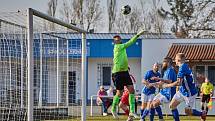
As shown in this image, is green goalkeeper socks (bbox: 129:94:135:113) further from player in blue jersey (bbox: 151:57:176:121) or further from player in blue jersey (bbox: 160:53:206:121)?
player in blue jersey (bbox: 160:53:206:121)

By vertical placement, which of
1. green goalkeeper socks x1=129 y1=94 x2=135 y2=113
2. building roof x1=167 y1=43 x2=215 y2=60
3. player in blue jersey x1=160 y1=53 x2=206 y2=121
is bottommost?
green goalkeeper socks x1=129 y1=94 x2=135 y2=113

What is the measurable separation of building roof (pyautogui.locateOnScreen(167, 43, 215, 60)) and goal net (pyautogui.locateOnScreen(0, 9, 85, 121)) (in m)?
22.5

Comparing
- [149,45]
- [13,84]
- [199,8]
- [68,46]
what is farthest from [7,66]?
[199,8]

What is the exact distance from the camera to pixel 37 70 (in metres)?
21.5

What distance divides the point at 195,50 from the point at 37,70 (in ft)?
91.1

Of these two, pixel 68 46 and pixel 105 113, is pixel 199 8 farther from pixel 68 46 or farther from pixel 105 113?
pixel 68 46

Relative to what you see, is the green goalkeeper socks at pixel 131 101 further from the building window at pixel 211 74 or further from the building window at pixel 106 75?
the building window at pixel 106 75

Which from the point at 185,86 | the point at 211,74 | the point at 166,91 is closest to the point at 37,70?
the point at 166,91

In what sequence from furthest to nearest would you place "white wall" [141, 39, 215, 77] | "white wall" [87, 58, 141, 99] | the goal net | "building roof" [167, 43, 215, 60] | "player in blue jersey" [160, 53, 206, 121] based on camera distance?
"white wall" [87, 58, 141, 99] → "white wall" [141, 39, 215, 77] → "building roof" [167, 43, 215, 60] → "player in blue jersey" [160, 53, 206, 121] → the goal net

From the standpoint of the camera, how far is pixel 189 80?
1741cm

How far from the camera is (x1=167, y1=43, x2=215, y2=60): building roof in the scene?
47.4 meters

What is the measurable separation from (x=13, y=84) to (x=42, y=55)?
4.78 m

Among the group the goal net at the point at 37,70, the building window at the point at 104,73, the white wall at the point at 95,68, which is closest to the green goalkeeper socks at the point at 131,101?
the goal net at the point at 37,70

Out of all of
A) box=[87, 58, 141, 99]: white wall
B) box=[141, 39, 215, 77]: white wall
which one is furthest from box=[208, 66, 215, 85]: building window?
box=[87, 58, 141, 99]: white wall
